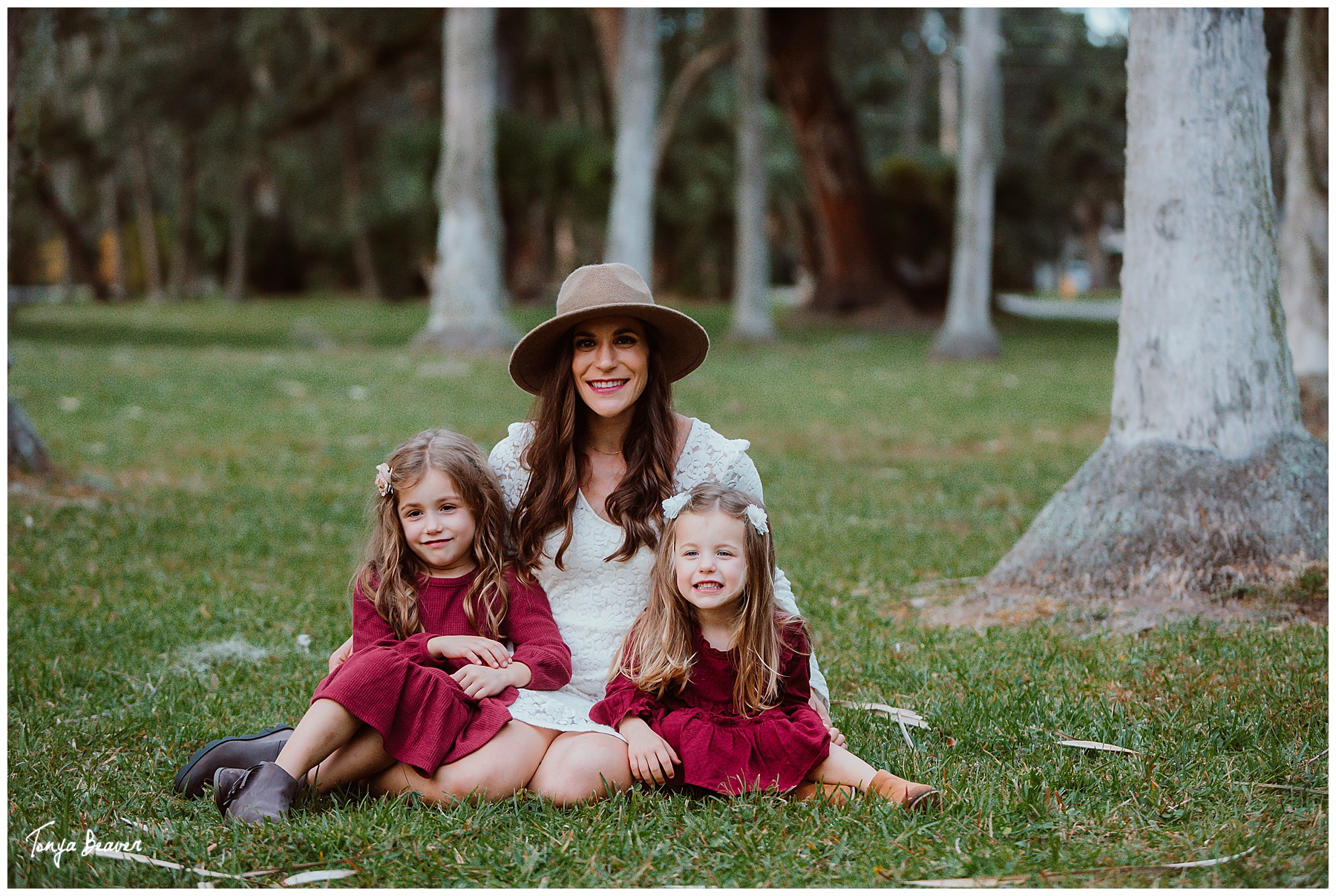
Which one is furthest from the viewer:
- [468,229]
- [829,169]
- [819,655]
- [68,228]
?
[68,228]

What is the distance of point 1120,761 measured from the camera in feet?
10.6

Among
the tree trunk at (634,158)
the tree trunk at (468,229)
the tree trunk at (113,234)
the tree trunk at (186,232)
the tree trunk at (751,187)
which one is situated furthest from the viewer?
the tree trunk at (113,234)

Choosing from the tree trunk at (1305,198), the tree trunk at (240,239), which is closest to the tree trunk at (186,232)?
the tree trunk at (240,239)

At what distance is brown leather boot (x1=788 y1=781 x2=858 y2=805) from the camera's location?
9.71 feet

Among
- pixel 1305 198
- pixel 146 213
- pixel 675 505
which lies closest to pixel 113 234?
pixel 146 213

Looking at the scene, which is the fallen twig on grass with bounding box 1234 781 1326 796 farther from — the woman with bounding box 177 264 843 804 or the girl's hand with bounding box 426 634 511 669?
the girl's hand with bounding box 426 634 511 669

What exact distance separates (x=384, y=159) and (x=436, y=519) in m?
22.0

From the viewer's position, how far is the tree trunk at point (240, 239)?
27766 millimetres

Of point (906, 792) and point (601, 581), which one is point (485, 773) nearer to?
point (601, 581)

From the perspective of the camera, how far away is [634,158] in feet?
51.4

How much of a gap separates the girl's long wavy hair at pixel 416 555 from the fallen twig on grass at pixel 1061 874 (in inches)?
47.3

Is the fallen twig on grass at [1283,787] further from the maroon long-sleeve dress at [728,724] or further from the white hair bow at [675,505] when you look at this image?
the white hair bow at [675,505]

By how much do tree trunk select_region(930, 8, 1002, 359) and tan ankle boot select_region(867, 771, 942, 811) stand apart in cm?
1399

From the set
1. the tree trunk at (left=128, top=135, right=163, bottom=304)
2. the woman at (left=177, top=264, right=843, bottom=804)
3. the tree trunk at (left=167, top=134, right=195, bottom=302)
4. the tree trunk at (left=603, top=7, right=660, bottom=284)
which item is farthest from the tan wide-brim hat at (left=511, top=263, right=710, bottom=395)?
the tree trunk at (left=128, top=135, right=163, bottom=304)
